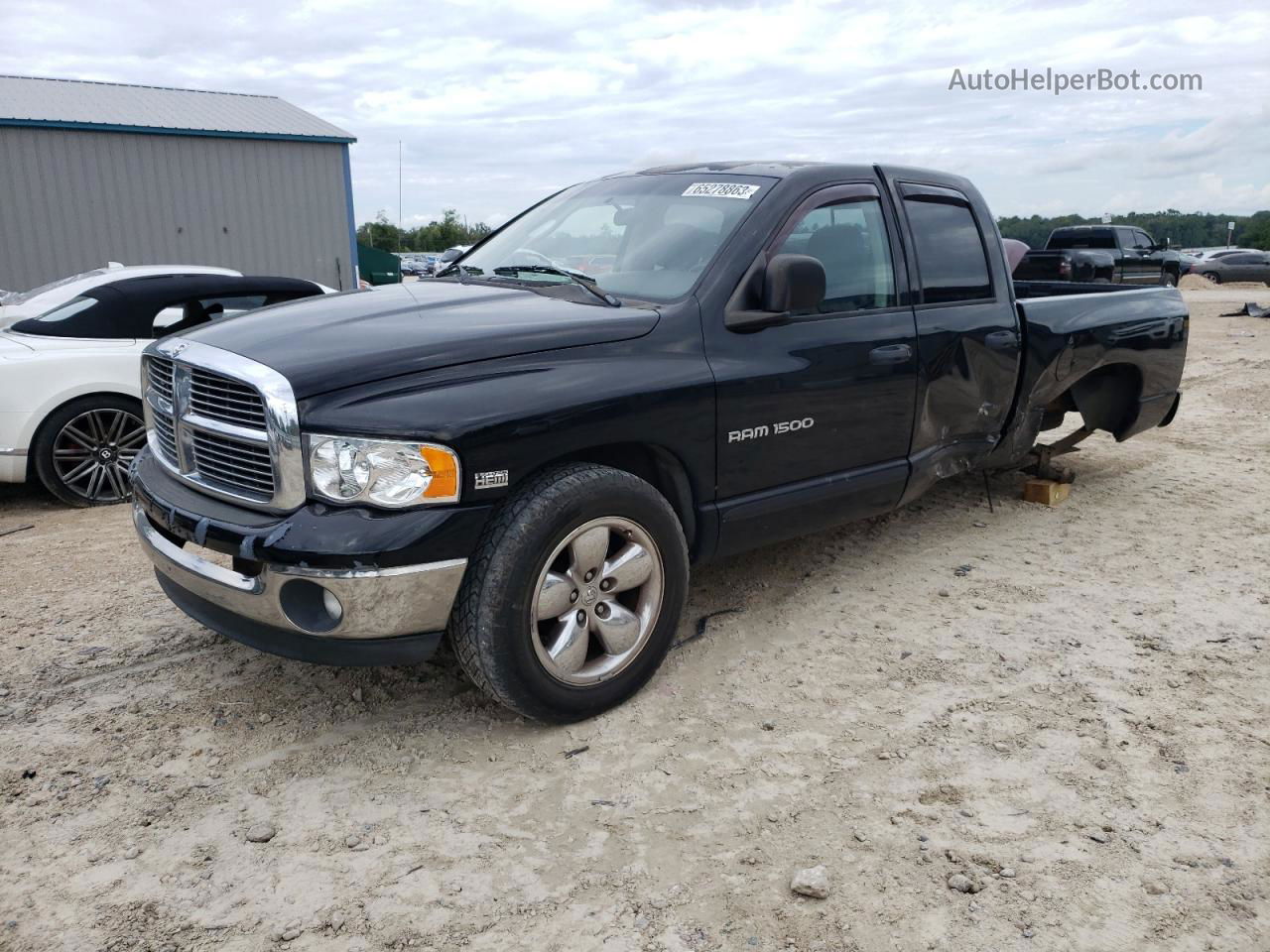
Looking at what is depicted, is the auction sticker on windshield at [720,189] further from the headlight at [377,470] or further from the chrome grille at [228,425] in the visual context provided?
the chrome grille at [228,425]

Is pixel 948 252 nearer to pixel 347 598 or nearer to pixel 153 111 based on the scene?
pixel 347 598

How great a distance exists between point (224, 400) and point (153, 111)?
55.6ft

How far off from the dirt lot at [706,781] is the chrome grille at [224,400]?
3.52ft

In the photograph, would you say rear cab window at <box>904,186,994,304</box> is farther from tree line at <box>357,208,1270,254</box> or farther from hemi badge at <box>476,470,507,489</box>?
tree line at <box>357,208,1270,254</box>

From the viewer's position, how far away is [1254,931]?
234 cm

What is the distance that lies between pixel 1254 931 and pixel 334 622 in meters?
2.48

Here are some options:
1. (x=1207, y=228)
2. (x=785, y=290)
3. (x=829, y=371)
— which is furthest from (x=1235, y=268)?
(x=1207, y=228)

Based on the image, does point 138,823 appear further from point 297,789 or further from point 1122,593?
point 1122,593

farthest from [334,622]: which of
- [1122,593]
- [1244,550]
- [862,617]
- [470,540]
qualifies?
[1244,550]

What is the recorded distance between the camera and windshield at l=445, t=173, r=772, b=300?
3.78 m

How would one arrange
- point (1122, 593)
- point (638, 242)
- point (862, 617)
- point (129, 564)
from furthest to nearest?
point (129, 564) < point (1122, 593) < point (862, 617) < point (638, 242)

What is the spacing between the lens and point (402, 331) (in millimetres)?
3156

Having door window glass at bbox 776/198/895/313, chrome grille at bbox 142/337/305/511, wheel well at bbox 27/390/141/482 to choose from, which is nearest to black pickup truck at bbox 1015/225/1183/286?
door window glass at bbox 776/198/895/313

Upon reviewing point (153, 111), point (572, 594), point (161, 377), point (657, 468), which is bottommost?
point (572, 594)
